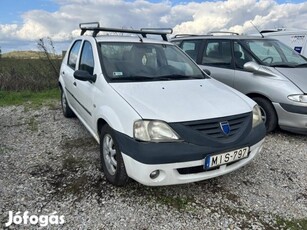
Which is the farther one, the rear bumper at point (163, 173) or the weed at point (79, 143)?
the weed at point (79, 143)

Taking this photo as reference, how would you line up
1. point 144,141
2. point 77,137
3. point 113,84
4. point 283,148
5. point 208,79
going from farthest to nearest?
point 77,137 < point 283,148 < point 208,79 < point 113,84 < point 144,141

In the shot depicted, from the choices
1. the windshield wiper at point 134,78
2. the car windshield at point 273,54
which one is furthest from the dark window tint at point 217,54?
the windshield wiper at point 134,78

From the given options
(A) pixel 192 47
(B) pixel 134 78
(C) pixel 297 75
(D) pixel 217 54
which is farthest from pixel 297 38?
(B) pixel 134 78

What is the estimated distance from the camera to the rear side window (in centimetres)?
479

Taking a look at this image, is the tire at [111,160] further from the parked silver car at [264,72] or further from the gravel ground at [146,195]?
the parked silver car at [264,72]

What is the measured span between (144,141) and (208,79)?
1.71 meters

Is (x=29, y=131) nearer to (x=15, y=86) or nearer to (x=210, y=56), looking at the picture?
Result: (x=210, y=56)

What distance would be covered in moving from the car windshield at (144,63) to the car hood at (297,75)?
162cm

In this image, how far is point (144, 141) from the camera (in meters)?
2.67

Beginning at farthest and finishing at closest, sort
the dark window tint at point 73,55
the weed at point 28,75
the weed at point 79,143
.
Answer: the weed at point 28,75, the dark window tint at point 73,55, the weed at point 79,143

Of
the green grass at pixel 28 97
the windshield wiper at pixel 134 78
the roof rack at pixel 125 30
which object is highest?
the roof rack at pixel 125 30

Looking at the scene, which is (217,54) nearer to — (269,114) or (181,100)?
(269,114)

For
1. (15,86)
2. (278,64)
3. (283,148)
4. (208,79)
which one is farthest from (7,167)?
(15,86)

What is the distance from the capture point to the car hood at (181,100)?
2813 mm
